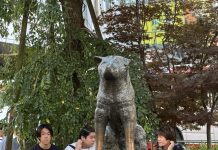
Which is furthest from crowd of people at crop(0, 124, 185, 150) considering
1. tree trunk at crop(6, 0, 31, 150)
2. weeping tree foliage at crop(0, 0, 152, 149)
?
tree trunk at crop(6, 0, 31, 150)

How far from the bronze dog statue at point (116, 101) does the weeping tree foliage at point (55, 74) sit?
8.65 ft

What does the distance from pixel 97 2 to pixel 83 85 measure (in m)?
7.95

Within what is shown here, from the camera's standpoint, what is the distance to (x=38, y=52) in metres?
7.45

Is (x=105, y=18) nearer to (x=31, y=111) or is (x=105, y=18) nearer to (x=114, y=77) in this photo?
(x=31, y=111)

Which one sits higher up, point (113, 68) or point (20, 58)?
point (20, 58)

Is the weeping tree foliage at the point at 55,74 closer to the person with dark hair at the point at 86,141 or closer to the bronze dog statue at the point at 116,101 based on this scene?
the person with dark hair at the point at 86,141

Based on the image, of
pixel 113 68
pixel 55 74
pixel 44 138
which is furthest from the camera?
pixel 55 74

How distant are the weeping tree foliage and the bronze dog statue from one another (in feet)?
8.65

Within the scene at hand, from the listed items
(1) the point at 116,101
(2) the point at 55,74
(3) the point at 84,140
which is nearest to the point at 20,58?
(2) the point at 55,74

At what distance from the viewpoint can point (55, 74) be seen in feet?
23.2

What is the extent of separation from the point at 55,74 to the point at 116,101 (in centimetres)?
344

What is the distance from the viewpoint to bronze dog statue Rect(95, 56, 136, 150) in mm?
3727

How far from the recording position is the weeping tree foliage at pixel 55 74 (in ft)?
22.1

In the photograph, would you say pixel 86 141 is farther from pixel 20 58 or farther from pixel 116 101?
pixel 20 58
